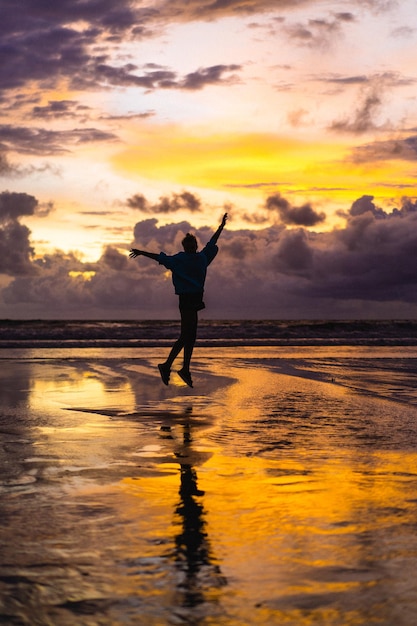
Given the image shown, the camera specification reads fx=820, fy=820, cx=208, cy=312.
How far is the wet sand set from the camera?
2969 mm

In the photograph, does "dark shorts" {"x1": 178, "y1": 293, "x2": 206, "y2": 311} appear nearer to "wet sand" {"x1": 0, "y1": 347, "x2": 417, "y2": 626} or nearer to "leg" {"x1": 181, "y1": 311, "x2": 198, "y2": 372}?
"leg" {"x1": 181, "y1": 311, "x2": 198, "y2": 372}

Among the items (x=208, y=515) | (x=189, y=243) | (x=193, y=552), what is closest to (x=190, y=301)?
(x=189, y=243)

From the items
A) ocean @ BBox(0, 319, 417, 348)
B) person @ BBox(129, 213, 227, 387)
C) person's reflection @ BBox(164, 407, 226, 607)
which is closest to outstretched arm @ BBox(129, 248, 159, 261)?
person @ BBox(129, 213, 227, 387)

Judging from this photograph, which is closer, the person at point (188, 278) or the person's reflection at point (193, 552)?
the person's reflection at point (193, 552)

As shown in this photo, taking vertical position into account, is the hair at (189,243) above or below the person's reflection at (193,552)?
above

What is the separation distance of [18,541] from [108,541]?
41 cm

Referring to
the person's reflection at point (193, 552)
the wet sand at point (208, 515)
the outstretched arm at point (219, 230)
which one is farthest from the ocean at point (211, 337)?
the person's reflection at point (193, 552)

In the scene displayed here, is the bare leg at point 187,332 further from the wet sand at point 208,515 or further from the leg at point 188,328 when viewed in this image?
the wet sand at point 208,515

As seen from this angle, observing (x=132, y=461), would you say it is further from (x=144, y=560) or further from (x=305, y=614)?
(x=305, y=614)

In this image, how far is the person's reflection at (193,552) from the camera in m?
3.10

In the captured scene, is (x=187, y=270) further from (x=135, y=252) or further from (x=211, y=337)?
(x=211, y=337)

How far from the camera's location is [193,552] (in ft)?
11.7

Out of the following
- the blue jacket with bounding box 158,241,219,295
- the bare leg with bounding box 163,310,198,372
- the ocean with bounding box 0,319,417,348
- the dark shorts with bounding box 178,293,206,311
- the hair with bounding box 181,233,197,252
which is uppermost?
the hair with bounding box 181,233,197,252

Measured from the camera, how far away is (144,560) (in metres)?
3.44
